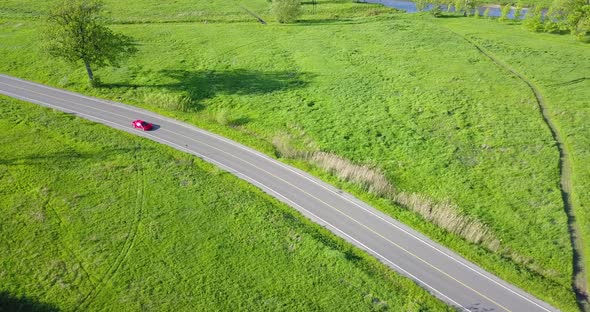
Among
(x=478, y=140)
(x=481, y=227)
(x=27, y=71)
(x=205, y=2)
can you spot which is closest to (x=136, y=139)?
(x=27, y=71)

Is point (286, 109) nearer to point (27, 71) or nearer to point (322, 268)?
point (322, 268)

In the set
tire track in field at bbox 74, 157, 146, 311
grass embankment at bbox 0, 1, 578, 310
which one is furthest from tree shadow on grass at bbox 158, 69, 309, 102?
tire track in field at bbox 74, 157, 146, 311

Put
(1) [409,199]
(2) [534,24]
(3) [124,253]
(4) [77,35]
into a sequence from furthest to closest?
(2) [534,24] < (4) [77,35] < (1) [409,199] < (3) [124,253]

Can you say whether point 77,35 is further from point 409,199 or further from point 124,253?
point 409,199

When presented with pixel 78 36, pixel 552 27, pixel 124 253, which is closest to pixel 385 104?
pixel 124 253

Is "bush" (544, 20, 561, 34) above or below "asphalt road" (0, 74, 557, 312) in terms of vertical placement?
above

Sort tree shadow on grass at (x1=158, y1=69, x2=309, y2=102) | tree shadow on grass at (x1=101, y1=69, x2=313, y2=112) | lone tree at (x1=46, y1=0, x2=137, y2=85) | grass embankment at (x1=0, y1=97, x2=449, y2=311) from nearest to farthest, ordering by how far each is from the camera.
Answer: grass embankment at (x1=0, y1=97, x2=449, y2=311) → lone tree at (x1=46, y1=0, x2=137, y2=85) → tree shadow on grass at (x1=101, y1=69, x2=313, y2=112) → tree shadow on grass at (x1=158, y1=69, x2=309, y2=102)

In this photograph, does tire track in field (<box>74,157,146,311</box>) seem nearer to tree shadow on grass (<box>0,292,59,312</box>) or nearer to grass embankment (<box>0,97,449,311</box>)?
grass embankment (<box>0,97,449,311</box>)
